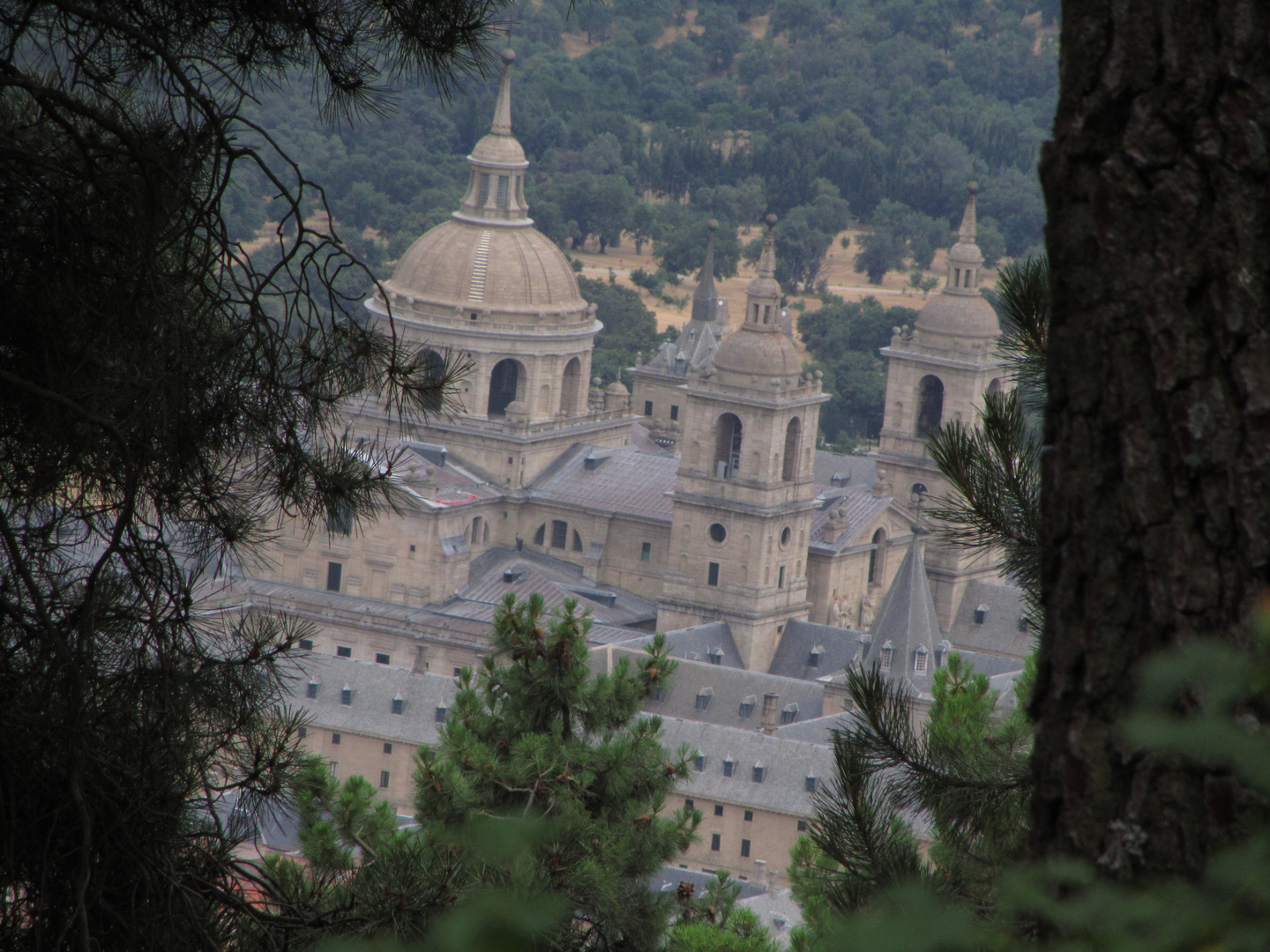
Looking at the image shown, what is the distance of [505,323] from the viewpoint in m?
81.6

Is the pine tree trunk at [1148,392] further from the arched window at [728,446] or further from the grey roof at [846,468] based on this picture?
the grey roof at [846,468]

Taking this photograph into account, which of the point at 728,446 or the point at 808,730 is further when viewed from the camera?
the point at 728,446

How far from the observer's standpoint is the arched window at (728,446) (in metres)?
76.5

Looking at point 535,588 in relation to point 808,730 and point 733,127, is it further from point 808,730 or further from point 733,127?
point 733,127

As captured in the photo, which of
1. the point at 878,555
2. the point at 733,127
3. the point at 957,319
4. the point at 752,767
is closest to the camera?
the point at 752,767

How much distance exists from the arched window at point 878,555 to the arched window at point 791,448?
16.1ft

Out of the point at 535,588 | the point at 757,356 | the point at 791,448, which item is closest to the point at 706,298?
the point at 791,448

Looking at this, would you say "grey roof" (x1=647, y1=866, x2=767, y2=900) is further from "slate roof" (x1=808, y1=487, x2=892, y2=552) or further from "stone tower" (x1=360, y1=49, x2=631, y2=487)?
"stone tower" (x1=360, y1=49, x2=631, y2=487)

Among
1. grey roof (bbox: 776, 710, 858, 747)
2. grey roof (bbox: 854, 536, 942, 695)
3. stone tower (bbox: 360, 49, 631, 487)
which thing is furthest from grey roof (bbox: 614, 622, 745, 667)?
stone tower (bbox: 360, 49, 631, 487)

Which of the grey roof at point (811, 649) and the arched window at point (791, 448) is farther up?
the arched window at point (791, 448)

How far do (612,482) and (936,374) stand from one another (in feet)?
49.3

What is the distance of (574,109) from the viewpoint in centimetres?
13862

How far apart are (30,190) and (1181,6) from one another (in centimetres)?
485

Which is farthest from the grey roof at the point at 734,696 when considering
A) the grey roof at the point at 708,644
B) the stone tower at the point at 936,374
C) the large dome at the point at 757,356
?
the stone tower at the point at 936,374
